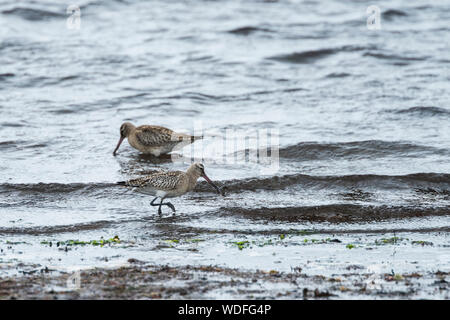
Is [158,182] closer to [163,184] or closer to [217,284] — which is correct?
[163,184]

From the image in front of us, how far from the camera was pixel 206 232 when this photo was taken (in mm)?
9484

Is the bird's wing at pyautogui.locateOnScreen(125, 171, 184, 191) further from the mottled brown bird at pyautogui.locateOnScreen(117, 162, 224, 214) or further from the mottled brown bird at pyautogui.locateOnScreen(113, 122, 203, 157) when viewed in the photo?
the mottled brown bird at pyautogui.locateOnScreen(113, 122, 203, 157)

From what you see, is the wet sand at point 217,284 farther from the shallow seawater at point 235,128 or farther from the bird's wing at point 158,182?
the bird's wing at point 158,182

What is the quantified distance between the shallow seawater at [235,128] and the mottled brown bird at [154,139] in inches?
11.0

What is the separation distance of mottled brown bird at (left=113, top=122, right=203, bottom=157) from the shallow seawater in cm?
28

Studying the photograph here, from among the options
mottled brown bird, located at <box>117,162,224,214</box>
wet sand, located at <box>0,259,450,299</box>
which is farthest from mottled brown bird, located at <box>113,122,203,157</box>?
wet sand, located at <box>0,259,450,299</box>

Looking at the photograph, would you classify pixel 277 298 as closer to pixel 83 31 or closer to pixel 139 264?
pixel 139 264

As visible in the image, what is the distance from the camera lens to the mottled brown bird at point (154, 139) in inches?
544

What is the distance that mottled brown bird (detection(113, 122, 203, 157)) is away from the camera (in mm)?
13812

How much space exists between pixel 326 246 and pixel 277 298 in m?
2.10

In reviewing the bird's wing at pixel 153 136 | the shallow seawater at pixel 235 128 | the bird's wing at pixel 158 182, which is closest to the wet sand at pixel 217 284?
the shallow seawater at pixel 235 128

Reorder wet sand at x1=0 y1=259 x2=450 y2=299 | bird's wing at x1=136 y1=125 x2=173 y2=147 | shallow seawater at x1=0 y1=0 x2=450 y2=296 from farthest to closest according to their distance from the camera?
bird's wing at x1=136 y1=125 x2=173 y2=147 → shallow seawater at x1=0 y1=0 x2=450 y2=296 → wet sand at x1=0 y1=259 x2=450 y2=299

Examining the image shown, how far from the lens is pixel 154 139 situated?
13.8m
